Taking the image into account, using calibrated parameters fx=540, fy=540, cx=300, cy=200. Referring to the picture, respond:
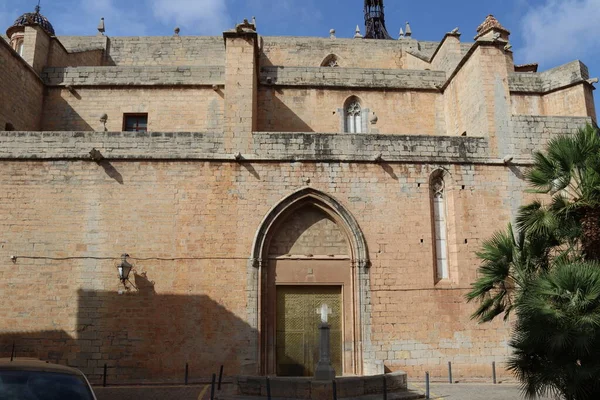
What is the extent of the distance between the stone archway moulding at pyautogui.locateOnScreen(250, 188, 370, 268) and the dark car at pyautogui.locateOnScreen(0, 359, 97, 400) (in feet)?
27.6

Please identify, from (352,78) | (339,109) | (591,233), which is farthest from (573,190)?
(352,78)

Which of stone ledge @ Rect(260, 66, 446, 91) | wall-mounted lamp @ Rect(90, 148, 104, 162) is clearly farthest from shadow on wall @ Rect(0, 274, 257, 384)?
stone ledge @ Rect(260, 66, 446, 91)

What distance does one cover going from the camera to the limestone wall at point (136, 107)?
16.8 m

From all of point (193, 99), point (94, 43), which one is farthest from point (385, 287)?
point (94, 43)

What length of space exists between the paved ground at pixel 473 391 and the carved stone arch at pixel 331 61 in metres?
14.1

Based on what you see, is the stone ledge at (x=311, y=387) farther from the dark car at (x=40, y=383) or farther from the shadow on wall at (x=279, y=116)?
the shadow on wall at (x=279, y=116)

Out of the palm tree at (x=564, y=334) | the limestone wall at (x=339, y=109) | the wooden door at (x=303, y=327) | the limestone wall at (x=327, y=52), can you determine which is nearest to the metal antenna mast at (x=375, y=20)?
the limestone wall at (x=327, y=52)

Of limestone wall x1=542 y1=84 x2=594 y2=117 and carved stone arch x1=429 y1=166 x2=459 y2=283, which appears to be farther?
limestone wall x1=542 y1=84 x2=594 y2=117

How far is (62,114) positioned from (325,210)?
9160 millimetres

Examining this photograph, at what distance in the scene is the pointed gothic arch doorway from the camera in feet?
42.5

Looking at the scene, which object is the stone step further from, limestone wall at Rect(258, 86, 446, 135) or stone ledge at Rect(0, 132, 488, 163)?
limestone wall at Rect(258, 86, 446, 135)

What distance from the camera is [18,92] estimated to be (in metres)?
15.6

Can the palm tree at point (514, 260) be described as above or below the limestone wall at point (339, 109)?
below

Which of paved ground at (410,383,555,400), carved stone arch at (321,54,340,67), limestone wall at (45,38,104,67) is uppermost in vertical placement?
carved stone arch at (321,54,340,67)
